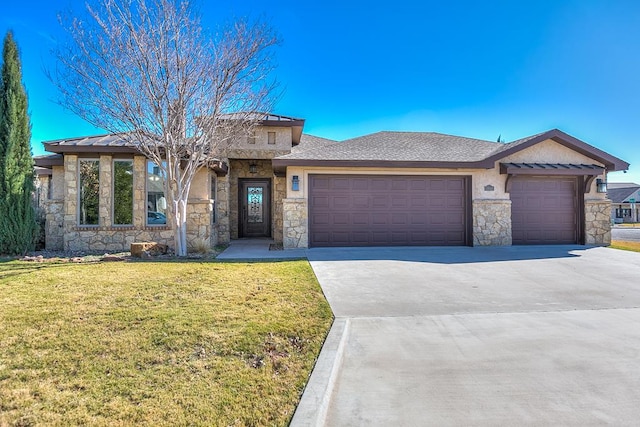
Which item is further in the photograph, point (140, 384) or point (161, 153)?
point (161, 153)

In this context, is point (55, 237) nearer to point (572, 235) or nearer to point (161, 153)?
point (161, 153)

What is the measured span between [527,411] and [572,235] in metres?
11.5

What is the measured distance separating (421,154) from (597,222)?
258 inches

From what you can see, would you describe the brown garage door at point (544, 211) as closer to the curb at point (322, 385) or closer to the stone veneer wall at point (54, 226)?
the curb at point (322, 385)

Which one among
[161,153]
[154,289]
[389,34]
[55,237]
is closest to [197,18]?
[161,153]

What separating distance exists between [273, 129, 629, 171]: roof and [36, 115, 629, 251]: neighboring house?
3cm

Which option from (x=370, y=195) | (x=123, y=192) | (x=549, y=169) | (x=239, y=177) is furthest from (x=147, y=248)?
(x=549, y=169)

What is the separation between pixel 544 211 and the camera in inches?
440

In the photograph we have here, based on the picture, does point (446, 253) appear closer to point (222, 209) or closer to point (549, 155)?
point (549, 155)

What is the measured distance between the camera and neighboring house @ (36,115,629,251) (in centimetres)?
955

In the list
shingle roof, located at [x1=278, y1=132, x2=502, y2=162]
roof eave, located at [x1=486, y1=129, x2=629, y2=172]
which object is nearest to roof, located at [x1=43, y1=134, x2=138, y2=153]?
shingle roof, located at [x1=278, y1=132, x2=502, y2=162]

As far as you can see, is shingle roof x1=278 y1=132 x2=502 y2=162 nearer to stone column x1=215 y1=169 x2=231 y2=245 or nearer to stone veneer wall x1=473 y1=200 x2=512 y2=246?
stone veneer wall x1=473 y1=200 x2=512 y2=246

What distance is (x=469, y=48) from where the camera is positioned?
1090 cm

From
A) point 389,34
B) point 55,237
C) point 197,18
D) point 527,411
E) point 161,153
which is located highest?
point 389,34
